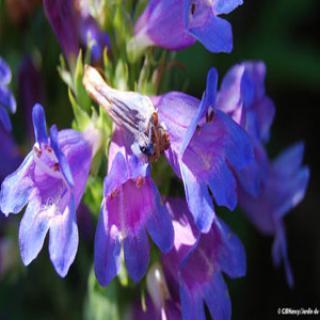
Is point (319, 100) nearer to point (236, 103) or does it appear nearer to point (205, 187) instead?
point (236, 103)

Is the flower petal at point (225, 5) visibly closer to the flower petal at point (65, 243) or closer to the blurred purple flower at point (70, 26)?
the blurred purple flower at point (70, 26)

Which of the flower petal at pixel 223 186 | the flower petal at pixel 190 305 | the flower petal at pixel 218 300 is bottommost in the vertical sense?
the flower petal at pixel 218 300

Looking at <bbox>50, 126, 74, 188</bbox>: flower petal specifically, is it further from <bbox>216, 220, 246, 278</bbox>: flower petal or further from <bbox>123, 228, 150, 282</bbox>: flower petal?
<bbox>216, 220, 246, 278</bbox>: flower petal

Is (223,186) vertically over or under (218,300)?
over

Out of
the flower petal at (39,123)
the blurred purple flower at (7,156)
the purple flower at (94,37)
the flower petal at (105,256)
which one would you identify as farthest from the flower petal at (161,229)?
the blurred purple flower at (7,156)

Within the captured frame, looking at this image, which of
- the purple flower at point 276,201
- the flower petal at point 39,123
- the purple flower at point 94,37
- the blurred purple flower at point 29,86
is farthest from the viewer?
the blurred purple flower at point 29,86

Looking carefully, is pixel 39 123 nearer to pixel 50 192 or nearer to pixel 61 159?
pixel 61 159

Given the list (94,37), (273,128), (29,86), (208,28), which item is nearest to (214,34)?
(208,28)
